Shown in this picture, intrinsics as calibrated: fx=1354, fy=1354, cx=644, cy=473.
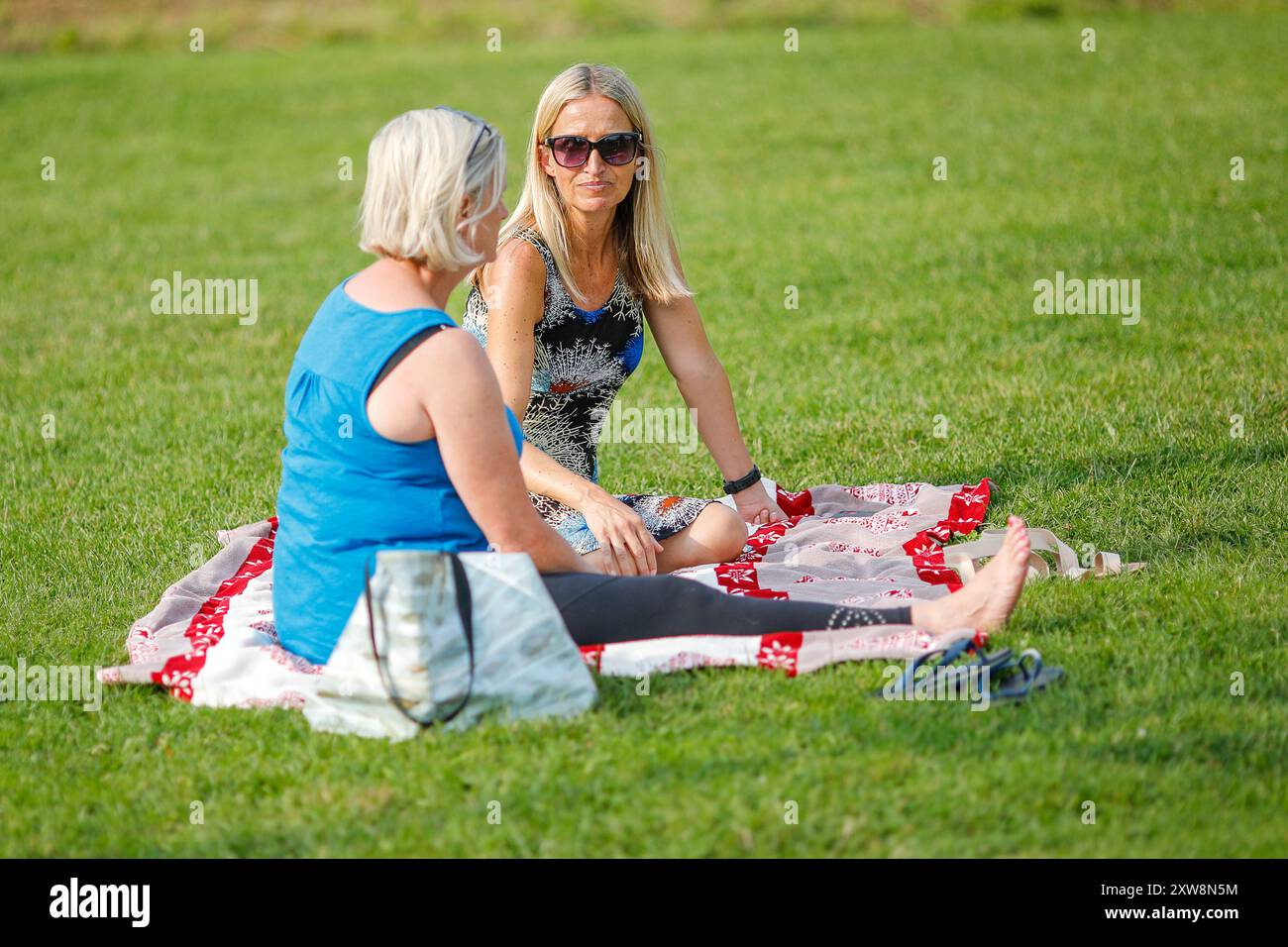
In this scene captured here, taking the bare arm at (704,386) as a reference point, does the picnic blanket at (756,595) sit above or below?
below

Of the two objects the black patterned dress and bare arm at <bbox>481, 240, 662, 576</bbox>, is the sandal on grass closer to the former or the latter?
the black patterned dress

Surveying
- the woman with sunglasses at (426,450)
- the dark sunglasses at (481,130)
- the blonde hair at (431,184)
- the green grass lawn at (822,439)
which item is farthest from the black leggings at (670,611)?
the dark sunglasses at (481,130)

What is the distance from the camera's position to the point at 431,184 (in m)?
3.57

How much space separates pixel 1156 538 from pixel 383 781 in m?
3.05

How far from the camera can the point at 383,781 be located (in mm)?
3430

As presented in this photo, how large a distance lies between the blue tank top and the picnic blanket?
0.36m

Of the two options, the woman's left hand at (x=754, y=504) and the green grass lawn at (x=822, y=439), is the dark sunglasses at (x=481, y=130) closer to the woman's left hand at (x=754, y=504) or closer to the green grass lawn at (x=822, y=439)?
the green grass lawn at (x=822, y=439)

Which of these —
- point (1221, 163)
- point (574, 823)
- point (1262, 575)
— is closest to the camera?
point (574, 823)

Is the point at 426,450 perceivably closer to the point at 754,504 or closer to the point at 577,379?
the point at 577,379

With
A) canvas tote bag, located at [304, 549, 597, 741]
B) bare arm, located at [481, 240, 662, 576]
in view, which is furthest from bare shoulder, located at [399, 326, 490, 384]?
bare arm, located at [481, 240, 662, 576]

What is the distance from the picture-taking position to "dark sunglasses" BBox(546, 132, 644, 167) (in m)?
4.59

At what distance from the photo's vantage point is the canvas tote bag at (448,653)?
348 cm
